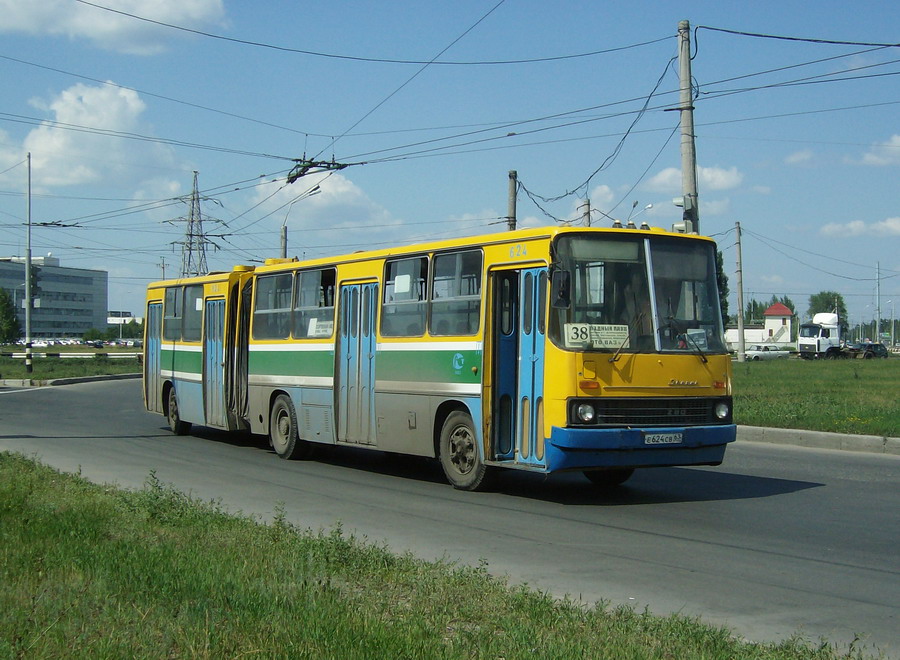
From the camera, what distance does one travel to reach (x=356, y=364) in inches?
573

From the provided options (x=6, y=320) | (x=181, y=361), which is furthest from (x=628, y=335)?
(x=6, y=320)

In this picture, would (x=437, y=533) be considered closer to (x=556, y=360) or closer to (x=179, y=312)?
(x=556, y=360)

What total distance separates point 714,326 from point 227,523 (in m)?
5.76

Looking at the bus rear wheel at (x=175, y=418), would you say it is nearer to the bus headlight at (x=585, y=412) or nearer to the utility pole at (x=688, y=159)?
the utility pole at (x=688, y=159)

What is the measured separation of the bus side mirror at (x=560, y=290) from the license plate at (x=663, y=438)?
1.61 metres

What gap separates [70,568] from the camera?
6797mm

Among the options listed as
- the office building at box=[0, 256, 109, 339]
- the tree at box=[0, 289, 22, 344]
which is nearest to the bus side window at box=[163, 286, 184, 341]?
the tree at box=[0, 289, 22, 344]

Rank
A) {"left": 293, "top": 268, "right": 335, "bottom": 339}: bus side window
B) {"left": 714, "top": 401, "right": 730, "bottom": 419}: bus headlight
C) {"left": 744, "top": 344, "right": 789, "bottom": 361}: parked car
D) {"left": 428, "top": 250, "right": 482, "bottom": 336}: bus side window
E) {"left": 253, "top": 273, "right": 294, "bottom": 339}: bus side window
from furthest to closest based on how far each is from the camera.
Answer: {"left": 744, "top": 344, "right": 789, "bottom": 361}: parked car, {"left": 253, "top": 273, "right": 294, "bottom": 339}: bus side window, {"left": 293, "top": 268, "right": 335, "bottom": 339}: bus side window, {"left": 428, "top": 250, "right": 482, "bottom": 336}: bus side window, {"left": 714, "top": 401, "right": 730, "bottom": 419}: bus headlight

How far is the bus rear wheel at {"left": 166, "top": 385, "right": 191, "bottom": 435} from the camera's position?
20.8m

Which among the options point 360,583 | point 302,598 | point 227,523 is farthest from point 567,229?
point 302,598

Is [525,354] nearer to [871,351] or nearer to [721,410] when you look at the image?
[721,410]

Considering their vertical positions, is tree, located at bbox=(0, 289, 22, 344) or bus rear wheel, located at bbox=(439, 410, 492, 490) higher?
tree, located at bbox=(0, 289, 22, 344)

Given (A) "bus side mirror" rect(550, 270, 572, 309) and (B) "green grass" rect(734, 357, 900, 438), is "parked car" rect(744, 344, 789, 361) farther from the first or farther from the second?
(A) "bus side mirror" rect(550, 270, 572, 309)

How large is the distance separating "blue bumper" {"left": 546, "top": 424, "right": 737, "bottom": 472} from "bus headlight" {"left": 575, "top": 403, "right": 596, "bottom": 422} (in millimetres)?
112
